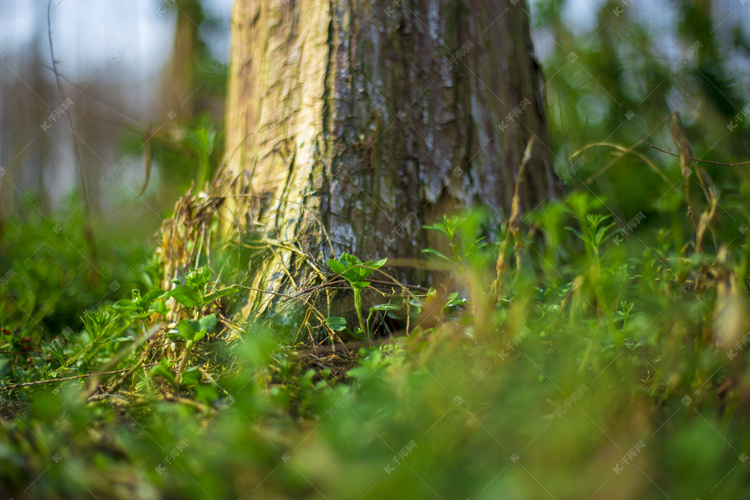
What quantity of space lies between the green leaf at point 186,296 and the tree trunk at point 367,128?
0.31 meters

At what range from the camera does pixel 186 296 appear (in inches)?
52.4

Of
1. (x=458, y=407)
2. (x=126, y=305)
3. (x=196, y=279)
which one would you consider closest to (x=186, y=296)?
(x=196, y=279)

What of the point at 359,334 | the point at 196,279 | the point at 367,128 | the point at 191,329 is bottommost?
the point at 359,334

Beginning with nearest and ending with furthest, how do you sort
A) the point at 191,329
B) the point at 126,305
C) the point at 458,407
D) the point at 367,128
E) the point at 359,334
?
1. the point at 458,407
2. the point at 191,329
3. the point at 126,305
4. the point at 359,334
5. the point at 367,128

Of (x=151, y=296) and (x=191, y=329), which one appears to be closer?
(x=191, y=329)

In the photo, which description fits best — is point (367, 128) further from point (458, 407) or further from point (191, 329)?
point (458, 407)

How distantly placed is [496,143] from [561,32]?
2.62 meters

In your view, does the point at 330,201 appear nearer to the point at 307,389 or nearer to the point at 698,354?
the point at 307,389

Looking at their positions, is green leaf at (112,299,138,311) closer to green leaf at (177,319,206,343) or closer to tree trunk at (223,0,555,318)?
green leaf at (177,319,206,343)

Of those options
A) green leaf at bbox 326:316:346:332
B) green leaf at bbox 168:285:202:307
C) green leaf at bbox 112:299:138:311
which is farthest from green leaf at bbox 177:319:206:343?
green leaf at bbox 326:316:346:332

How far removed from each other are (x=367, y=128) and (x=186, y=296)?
0.96 meters

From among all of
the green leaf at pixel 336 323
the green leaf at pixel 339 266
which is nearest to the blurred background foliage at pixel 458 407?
the green leaf at pixel 336 323

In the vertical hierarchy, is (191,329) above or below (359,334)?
above

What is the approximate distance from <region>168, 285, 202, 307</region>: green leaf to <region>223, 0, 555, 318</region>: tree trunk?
309 mm
